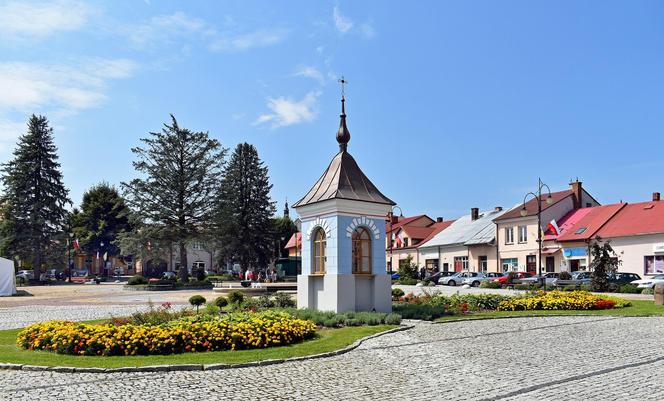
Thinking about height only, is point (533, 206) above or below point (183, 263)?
above

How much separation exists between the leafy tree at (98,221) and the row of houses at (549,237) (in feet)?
127

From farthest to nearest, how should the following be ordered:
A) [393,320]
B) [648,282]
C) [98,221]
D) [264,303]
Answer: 1. [98,221]
2. [648,282]
3. [264,303]
4. [393,320]

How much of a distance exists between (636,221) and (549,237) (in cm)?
790

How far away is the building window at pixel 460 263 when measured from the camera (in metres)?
62.4

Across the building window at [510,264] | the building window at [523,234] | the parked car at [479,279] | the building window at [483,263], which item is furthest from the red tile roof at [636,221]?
A: the building window at [483,263]

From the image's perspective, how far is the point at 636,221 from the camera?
4697 centimetres

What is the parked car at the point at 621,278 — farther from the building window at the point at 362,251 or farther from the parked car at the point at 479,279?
the building window at the point at 362,251

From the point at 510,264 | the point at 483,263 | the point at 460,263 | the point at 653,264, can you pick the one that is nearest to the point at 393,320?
the point at 653,264

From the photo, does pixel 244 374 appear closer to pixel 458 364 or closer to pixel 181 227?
pixel 458 364

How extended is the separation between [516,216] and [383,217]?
1577 inches

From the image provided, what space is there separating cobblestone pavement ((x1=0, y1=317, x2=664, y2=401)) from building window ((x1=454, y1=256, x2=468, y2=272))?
49416 millimetres

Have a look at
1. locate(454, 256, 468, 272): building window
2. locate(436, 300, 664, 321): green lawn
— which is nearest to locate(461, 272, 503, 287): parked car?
locate(454, 256, 468, 272): building window

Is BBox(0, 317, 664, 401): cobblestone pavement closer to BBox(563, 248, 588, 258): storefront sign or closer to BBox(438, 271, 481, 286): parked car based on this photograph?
BBox(438, 271, 481, 286): parked car

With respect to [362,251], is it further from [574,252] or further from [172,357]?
[574,252]
